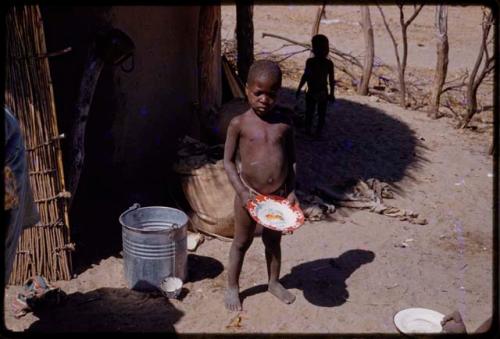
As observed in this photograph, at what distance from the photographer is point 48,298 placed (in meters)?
3.71

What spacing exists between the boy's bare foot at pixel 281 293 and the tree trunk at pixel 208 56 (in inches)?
86.5

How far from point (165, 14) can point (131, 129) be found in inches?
43.3

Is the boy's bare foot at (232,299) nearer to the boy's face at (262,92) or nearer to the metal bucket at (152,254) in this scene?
the metal bucket at (152,254)

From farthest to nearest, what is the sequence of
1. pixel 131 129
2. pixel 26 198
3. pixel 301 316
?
pixel 131 129
pixel 301 316
pixel 26 198

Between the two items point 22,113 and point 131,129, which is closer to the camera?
point 22,113

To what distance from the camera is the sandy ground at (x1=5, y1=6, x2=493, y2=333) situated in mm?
3707

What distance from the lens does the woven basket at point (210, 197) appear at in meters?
4.73

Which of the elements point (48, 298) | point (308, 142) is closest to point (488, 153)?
point (308, 142)

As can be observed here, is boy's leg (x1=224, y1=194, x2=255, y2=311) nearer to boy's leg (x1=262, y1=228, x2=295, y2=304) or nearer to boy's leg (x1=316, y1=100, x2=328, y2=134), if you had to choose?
boy's leg (x1=262, y1=228, x2=295, y2=304)

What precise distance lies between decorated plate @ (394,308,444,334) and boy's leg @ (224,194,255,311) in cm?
103

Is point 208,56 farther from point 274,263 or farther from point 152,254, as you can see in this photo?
point 274,263

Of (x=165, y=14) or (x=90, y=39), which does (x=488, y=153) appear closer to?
(x=165, y=14)

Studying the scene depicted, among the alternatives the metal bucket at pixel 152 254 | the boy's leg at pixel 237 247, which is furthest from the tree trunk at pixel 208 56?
the boy's leg at pixel 237 247

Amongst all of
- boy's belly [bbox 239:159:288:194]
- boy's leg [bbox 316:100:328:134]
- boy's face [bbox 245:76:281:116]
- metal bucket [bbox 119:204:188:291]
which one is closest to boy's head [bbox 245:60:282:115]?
boy's face [bbox 245:76:281:116]
